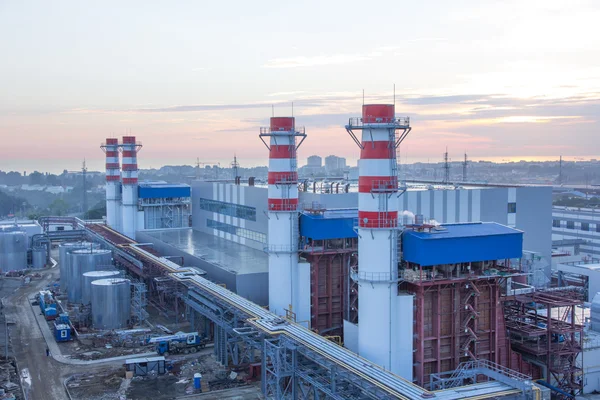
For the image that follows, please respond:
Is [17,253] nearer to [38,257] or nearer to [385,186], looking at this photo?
[38,257]

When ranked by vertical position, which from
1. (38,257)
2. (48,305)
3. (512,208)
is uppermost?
(512,208)

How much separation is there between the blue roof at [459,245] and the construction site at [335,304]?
69 millimetres

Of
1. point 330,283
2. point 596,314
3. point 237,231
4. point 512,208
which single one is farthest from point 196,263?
point 596,314

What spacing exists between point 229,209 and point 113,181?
77.3 feet

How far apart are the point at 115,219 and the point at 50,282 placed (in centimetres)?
1600

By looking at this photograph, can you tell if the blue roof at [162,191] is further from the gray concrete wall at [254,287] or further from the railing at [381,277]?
the railing at [381,277]

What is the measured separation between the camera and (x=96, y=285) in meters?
44.0

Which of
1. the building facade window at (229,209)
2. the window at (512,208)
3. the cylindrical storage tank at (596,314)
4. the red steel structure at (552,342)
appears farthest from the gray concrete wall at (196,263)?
the window at (512,208)

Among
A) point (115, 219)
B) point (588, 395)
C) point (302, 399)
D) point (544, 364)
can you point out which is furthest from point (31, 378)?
point (115, 219)

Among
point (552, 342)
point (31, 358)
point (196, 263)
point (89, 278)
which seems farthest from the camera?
point (196, 263)

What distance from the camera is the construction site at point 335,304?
1047 inches

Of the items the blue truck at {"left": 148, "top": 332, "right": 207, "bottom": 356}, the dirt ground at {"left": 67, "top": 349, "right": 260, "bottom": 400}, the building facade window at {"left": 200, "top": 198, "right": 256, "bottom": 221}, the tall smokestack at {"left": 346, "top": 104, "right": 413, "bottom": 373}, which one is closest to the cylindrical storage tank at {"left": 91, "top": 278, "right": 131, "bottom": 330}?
the blue truck at {"left": 148, "top": 332, "right": 207, "bottom": 356}

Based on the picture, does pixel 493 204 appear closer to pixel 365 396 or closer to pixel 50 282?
pixel 365 396

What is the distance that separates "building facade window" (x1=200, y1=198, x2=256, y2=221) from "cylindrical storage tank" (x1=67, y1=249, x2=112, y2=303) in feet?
38.0
